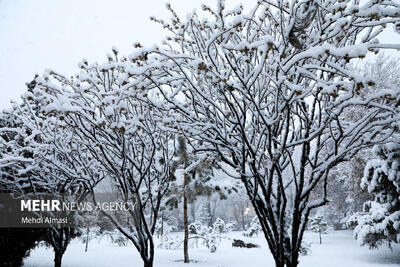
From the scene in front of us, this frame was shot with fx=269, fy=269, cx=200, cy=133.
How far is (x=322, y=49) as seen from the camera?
2254 millimetres

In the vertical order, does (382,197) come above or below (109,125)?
below

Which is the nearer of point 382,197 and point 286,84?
point 286,84

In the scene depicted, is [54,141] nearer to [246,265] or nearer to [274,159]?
[274,159]

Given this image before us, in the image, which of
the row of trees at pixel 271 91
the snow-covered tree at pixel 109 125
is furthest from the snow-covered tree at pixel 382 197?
the snow-covered tree at pixel 109 125

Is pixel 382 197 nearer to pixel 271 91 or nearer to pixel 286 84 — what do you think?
pixel 271 91

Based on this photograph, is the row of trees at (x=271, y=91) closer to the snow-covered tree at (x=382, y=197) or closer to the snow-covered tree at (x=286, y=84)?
the snow-covered tree at (x=286, y=84)

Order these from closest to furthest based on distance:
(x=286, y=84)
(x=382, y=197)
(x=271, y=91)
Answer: (x=286, y=84) → (x=271, y=91) → (x=382, y=197)

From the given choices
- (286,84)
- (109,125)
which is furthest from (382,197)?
(109,125)

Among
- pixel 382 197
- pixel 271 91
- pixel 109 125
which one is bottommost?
pixel 382 197

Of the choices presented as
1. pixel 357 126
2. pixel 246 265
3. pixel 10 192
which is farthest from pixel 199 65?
pixel 246 265

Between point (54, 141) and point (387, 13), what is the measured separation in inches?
195

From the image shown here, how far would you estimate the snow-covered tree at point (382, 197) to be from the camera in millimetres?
8414

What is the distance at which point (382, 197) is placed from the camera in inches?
391

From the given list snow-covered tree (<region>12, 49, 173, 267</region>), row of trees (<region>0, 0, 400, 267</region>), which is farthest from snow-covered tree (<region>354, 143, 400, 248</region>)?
snow-covered tree (<region>12, 49, 173, 267</region>)
